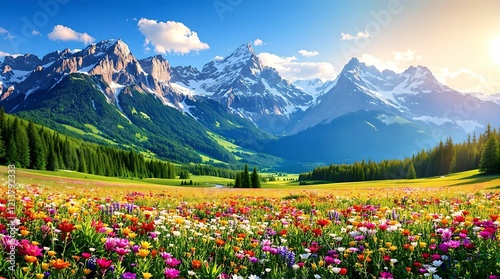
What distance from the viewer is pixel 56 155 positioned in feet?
359

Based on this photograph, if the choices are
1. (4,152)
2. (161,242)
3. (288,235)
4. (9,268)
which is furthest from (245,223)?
(4,152)

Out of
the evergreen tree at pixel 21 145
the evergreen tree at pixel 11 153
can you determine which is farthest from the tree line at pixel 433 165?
the evergreen tree at pixel 11 153

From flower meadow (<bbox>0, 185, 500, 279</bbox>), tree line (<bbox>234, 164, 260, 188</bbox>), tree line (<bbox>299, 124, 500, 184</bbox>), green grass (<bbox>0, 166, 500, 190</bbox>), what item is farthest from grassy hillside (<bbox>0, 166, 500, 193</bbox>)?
tree line (<bbox>299, 124, 500, 184</bbox>)

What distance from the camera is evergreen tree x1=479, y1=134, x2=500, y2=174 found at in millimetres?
79438

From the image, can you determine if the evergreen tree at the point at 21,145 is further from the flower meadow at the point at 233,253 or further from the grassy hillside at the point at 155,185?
the flower meadow at the point at 233,253

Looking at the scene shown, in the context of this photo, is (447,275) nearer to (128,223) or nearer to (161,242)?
(161,242)

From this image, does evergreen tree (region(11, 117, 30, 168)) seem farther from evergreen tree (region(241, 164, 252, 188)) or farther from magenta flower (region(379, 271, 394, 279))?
magenta flower (region(379, 271, 394, 279))

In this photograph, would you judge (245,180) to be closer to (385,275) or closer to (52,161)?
(52,161)

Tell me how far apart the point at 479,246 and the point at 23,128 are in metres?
113

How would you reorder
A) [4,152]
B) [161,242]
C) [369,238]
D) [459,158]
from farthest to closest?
1. [459,158]
2. [4,152]
3. [369,238]
4. [161,242]

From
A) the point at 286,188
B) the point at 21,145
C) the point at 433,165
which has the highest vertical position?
the point at 21,145

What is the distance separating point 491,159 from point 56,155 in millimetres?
125384

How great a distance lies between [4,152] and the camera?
9025 cm

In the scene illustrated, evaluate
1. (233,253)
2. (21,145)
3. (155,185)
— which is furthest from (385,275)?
(21,145)
